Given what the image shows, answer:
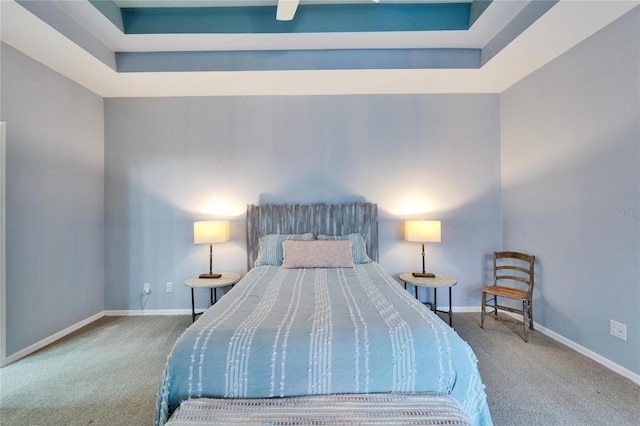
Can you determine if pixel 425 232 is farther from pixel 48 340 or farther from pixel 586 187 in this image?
Answer: pixel 48 340

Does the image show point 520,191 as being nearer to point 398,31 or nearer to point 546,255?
point 546,255

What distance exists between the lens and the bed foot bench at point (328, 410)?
1019 mm

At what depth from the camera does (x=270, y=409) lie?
108cm

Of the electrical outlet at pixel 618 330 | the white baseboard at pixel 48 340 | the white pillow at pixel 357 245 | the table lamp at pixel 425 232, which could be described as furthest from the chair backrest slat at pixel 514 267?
the white baseboard at pixel 48 340

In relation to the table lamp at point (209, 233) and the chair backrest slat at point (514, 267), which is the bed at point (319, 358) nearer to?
the table lamp at point (209, 233)

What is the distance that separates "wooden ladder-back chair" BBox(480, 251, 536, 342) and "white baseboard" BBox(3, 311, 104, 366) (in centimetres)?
437

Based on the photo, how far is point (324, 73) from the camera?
108 inches

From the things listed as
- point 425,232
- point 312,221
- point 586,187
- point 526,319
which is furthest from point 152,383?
point 586,187

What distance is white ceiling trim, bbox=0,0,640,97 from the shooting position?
2006 millimetres

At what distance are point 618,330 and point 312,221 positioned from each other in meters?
2.81

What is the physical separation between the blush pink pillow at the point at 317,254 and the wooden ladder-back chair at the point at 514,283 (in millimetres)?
1552

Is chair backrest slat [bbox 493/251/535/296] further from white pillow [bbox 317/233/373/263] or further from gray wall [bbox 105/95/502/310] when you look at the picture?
white pillow [bbox 317/233/373/263]

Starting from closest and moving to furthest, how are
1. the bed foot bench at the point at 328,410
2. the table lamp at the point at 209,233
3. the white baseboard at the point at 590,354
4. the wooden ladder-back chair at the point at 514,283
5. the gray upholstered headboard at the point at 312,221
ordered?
1. the bed foot bench at the point at 328,410
2. the white baseboard at the point at 590,354
3. the wooden ladder-back chair at the point at 514,283
4. the table lamp at the point at 209,233
5. the gray upholstered headboard at the point at 312,221

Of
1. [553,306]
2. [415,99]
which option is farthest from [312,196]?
[553,306]
